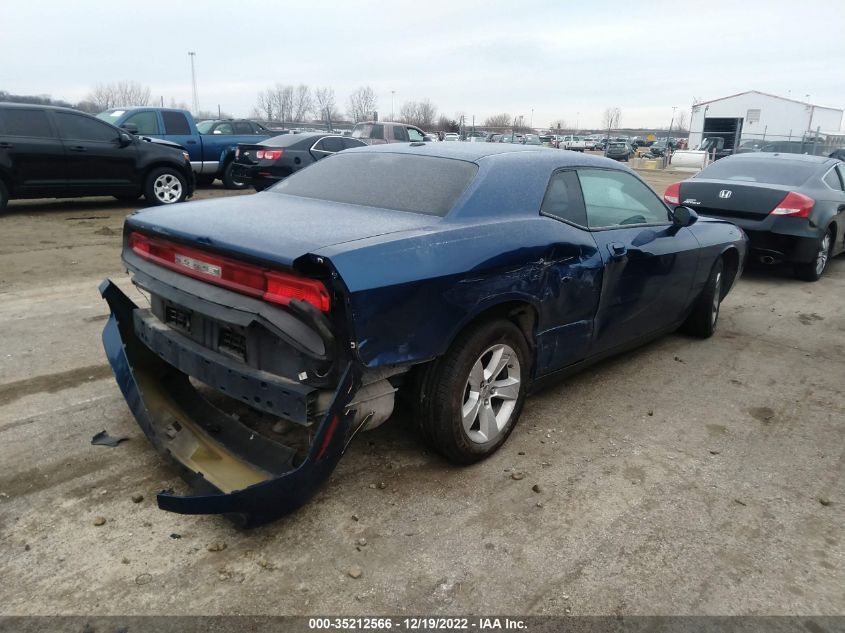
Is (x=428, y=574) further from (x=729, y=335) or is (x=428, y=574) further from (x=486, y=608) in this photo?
(x=729, y=335)

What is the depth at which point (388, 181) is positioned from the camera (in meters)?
3.54

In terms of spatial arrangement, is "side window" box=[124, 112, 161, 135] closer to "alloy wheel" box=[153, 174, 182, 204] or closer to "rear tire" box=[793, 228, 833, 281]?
"alloy wheel" box=[153, 174, 182, 204]

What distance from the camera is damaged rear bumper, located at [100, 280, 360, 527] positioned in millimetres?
2396

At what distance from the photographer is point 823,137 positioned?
88.3ft

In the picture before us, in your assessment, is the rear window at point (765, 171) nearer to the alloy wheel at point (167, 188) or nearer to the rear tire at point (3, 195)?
the alloy wheel at point (167, 188)

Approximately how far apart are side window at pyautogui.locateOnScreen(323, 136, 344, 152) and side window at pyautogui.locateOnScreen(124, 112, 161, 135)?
3575 mm

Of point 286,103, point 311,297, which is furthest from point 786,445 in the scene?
point 286,103

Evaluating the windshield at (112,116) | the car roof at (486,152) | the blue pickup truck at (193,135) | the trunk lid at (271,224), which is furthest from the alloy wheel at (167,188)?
the trunk lid at (271,224)

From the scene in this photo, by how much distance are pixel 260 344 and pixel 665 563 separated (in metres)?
1.89

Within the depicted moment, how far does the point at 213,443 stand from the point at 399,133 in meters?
16.7

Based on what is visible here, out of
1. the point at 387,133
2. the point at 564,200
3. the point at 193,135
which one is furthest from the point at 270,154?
the point at 564,200

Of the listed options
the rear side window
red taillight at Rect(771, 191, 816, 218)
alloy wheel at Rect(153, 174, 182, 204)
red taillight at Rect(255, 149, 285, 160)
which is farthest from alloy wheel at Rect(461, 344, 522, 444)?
the rear side window

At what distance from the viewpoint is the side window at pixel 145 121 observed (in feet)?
42.0

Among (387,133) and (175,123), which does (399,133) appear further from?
(175,123)
